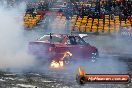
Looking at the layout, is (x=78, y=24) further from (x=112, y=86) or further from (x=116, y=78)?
(x=116, y=78)

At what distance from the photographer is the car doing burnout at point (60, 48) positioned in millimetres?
13898

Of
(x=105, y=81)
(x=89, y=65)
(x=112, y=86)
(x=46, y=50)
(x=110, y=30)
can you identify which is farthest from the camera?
(x=110, y=30)

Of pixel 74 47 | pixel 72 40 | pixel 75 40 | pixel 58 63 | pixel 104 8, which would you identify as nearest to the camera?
pixel 58 63

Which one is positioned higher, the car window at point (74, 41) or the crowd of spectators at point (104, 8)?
the car window at point (74, 41)

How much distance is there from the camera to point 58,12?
89.6 feet

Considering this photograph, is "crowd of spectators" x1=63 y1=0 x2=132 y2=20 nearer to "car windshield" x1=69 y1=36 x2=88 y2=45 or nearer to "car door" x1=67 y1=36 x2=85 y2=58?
"car windshield" x1=69 y1=36 x2=88 y2=45

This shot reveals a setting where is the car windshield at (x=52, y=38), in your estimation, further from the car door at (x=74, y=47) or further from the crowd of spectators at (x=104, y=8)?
the crowd of spectators at (x=104, y=8)

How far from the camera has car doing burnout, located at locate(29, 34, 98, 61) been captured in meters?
13.9

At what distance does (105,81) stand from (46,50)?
783 cm

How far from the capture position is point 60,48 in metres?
14.3

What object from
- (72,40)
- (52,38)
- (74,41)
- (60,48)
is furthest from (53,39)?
(74,41)

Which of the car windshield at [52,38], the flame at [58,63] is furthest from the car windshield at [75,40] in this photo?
the flame at [58,63]

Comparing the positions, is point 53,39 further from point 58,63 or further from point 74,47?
point 58,63

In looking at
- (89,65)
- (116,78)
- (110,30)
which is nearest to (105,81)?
(116,78)
